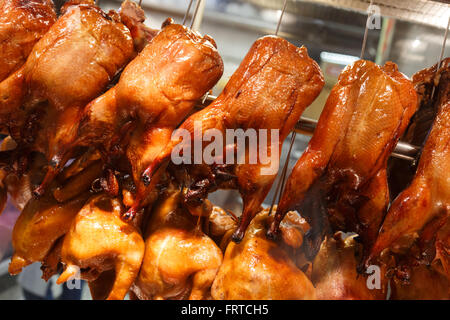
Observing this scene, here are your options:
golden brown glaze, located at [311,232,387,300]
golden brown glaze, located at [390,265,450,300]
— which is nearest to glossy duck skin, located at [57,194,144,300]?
golden brown glaze, located at [311,232,387,300]

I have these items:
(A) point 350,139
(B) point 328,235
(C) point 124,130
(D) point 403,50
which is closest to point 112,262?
(C) point 124,130

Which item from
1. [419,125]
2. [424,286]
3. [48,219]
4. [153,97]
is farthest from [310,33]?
[48,219]

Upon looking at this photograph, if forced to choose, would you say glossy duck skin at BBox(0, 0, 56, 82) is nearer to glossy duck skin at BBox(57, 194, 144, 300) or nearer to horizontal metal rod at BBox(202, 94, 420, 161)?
glossy duck skin at BBox(57, 194, 144, 300)

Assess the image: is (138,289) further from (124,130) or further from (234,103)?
(234,103)

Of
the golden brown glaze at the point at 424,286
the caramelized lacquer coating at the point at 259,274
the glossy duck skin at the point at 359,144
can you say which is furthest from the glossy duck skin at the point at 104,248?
the golden brown glaze at the point at 424,286

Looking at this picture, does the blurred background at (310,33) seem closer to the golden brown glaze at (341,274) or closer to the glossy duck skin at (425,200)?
the golden brown glaze at (341,274)

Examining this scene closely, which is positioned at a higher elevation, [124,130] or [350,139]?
[350,139]
